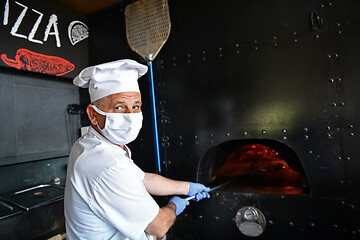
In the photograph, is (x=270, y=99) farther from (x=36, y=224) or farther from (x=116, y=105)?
(x=36, y=224)

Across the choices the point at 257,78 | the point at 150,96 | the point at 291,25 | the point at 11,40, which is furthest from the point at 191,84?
the point at 11,40

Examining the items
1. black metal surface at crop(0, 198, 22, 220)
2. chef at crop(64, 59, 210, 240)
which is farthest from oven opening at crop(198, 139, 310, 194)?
black metal surface at crop(0, 198, 22, 220)

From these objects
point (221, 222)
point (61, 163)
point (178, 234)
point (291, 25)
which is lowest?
point (178, 234)

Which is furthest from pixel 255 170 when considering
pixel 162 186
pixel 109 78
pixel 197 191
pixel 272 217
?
pixel 109 78

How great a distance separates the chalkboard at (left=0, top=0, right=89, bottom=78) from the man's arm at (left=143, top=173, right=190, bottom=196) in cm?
140

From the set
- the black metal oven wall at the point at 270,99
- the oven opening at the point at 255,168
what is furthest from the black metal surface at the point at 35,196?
the oven opening at the point at 255,168

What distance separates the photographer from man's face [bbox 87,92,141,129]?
1152 millimetres

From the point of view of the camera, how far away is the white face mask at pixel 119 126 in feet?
3.73

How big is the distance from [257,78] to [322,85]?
0.40m

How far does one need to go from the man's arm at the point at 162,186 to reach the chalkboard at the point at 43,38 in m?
1.40

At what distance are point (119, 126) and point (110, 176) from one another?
29 cm

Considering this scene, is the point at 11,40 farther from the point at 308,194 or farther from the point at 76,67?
the point at 308,194

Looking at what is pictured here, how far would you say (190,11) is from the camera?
1.81 metres

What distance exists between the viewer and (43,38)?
6.63 ft
